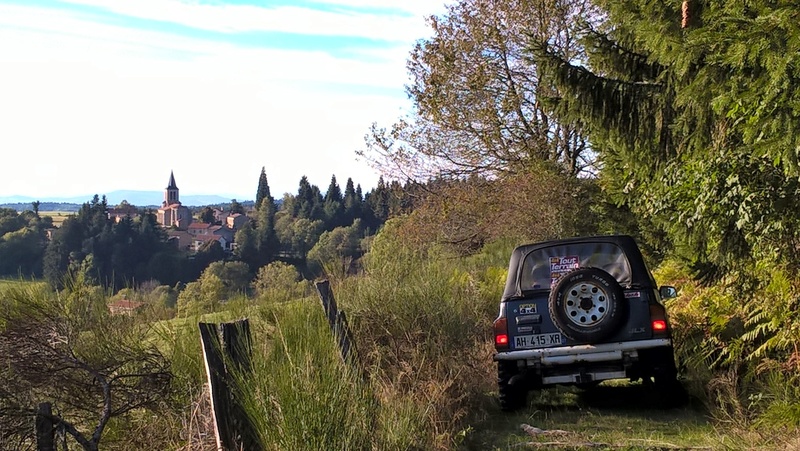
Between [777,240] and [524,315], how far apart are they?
8.22 feet

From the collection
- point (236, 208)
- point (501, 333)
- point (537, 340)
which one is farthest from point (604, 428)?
point (236, 208)

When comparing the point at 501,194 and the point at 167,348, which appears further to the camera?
the point at 501,194

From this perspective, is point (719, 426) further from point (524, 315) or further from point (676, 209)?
point (676, 209)

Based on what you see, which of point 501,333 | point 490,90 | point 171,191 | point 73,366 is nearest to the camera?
point 73,366

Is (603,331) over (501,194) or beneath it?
beneath

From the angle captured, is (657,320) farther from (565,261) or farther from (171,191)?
(171,191)

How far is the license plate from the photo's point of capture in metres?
7.45

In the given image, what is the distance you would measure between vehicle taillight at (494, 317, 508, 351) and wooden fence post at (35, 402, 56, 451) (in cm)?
424

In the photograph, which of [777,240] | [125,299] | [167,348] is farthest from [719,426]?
[125,299]

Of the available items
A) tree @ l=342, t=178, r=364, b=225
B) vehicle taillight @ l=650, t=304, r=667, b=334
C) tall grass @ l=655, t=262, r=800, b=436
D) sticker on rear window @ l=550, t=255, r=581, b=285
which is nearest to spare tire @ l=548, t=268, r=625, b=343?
vehicle taillight @ l=650, t=304, r=667, b=334

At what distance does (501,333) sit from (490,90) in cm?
1519

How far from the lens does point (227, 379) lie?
17.2 feet

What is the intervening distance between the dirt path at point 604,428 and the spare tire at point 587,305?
2.87 feet

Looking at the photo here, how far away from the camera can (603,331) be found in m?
7.18
